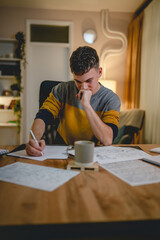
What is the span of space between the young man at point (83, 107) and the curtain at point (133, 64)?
2.28 m

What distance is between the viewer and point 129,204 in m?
0.50

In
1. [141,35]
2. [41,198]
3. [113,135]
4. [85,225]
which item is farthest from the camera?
[141,35]

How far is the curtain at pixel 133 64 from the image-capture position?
3477 mm

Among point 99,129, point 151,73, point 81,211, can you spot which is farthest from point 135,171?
point 151,73

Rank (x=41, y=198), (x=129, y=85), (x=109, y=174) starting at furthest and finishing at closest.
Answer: (x=129, y=85)
(x=109, y=174)
(x=41, y=198)

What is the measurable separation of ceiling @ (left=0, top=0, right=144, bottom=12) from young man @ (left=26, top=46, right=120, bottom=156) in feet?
8.76

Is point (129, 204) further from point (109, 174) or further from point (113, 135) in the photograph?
point (113, 135)

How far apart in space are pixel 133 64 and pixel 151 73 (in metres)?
0.72

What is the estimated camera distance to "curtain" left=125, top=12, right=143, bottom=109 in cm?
348

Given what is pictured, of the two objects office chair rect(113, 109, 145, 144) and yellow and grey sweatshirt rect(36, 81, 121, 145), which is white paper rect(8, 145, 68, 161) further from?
office chair rect(113, 109, 145, 144)

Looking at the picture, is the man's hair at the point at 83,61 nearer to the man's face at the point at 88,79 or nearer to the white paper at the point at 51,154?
the man's face at the point at 88,79

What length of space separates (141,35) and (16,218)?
3.64 metres

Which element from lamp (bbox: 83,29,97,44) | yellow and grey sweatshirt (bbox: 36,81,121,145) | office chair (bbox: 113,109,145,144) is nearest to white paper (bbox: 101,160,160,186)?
yellow and grey sweatshirt (bbox: 36,81,121,145)

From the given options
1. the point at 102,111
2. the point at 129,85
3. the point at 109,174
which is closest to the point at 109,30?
the point at 129,85
